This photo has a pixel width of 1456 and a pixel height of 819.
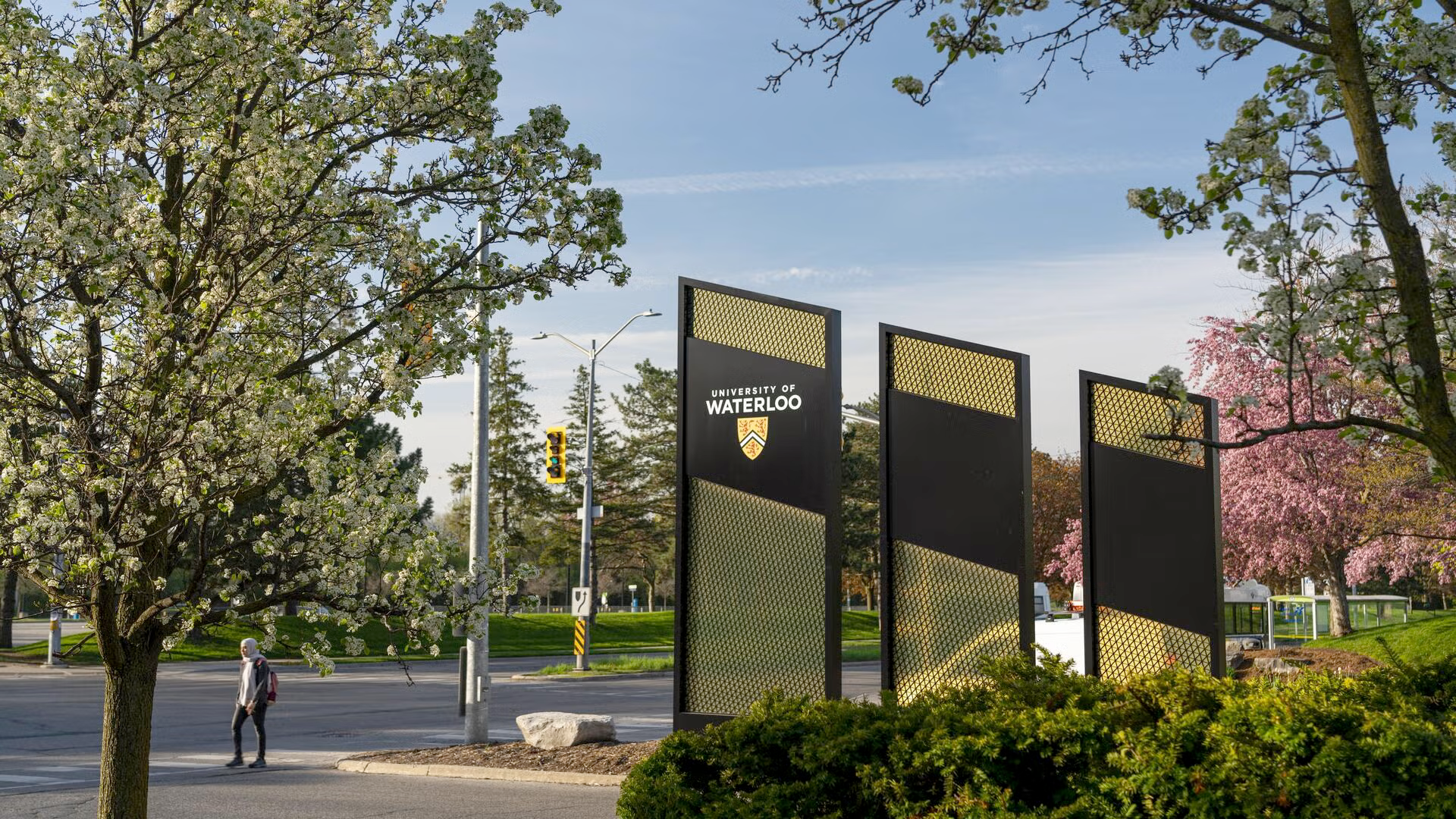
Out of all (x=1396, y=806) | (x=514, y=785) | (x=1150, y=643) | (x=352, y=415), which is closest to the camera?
(x=1396, y=806)

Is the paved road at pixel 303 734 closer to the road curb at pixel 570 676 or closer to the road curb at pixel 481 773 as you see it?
the road curb at pixel 481 773

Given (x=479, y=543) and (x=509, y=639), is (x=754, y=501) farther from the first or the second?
(x=509, y=639)

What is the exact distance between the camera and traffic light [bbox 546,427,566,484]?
29.2 m

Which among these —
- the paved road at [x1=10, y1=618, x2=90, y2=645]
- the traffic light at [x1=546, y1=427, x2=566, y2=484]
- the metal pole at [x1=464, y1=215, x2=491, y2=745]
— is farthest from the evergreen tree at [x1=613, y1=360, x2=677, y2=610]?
the metal pole at [x1=464, y1=215, x2=491, y2=745]

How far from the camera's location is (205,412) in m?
5.80

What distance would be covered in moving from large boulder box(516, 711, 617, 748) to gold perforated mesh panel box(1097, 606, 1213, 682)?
625 centimetres

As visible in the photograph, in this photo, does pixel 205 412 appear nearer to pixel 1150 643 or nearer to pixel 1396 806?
pixel 1396 806

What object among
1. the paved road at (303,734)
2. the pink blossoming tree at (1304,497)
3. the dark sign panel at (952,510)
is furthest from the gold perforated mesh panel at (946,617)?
the pink blossoming tree at (1304,497)

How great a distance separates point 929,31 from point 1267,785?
3805 millimetres

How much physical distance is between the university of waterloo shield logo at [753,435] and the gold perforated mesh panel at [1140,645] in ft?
10.7

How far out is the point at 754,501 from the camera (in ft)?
36.7

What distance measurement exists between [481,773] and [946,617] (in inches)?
224

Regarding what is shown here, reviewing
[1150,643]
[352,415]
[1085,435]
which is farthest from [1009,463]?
[352,415]

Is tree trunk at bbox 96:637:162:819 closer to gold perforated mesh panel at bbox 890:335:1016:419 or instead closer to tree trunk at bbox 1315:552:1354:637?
gold perforated mesh panel at bbox 890:335:1016:419
